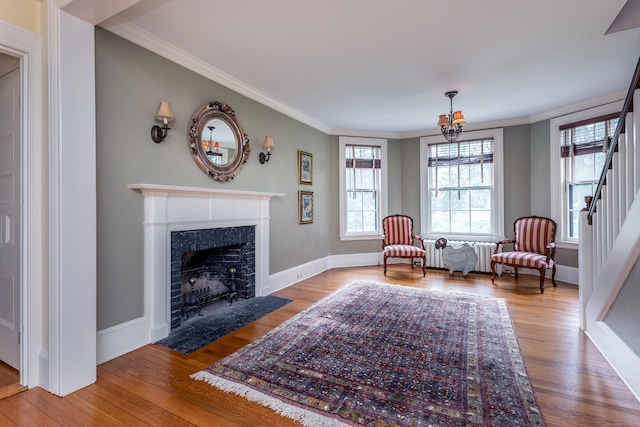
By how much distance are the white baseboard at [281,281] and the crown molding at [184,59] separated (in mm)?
2299

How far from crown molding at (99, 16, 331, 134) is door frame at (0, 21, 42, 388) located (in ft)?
1.98

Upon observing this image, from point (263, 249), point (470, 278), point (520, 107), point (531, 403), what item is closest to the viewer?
point (531, 403)

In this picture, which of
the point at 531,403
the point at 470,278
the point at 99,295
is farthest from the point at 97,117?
the point at 470,278

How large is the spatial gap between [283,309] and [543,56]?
3662 millimetres

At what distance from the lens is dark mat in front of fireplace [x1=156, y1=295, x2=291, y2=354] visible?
8.39 feet

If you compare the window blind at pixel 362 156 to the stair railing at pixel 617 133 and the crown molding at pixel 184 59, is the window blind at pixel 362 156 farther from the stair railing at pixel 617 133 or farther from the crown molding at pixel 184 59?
the stair railing at pixel 617 133

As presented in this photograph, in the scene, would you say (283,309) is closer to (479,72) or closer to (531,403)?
(531,403)

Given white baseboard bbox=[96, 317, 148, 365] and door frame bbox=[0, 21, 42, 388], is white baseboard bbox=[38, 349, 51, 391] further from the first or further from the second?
white baseboard bbox=[96, 317, 148, 365]

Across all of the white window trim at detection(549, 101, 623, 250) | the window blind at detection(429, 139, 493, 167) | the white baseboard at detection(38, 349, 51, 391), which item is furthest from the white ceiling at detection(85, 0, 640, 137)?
the white baseboard at detection(38, 349, 51, 391)

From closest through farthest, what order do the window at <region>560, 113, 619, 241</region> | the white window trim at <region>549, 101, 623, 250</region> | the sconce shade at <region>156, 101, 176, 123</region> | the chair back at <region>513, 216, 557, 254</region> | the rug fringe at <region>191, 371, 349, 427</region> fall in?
the rug fringe at <region>191, 371, 349, 427</region> → the sconce shade at <region>156, 101, 176, 123</region> → the window at <region>560, 113, 619, 241</region> → the chair back at <region>513, 216, 557, 254</region> → the white window trim at <region>549, 101, 623, 250</region>

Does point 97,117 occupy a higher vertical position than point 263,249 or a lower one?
higher

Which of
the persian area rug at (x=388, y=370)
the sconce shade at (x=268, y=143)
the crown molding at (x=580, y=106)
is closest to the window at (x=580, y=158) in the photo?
the crown molding at (x=580, y=106)

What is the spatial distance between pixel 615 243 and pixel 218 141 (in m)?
3.60

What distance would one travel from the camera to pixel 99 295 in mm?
2236
